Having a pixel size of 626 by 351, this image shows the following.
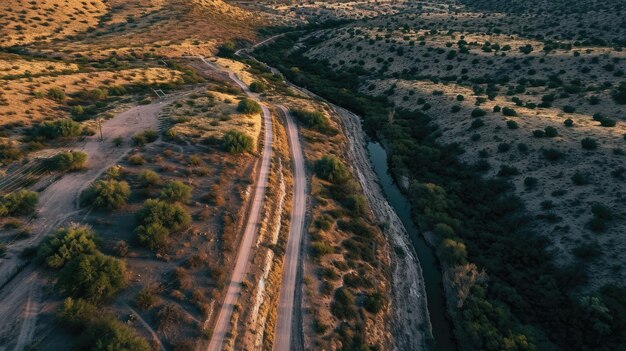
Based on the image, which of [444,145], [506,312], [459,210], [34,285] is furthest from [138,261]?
[444,145]

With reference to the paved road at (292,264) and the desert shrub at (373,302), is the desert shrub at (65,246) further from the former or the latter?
the desert shrub at (373,302)

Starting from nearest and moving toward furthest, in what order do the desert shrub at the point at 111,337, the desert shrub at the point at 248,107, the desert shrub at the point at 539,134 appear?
the desert shrub at the point at 111,337, the desert shrub at the point at 539,134, the desert shrub at the point at 248,107

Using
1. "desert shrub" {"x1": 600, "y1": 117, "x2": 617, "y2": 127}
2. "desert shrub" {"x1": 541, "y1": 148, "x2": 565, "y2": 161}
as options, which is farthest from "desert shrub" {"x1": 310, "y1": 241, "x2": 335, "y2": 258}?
"desert shrub" {"x1": 600, "y1": 117, "x2": 617, "y2": 127}

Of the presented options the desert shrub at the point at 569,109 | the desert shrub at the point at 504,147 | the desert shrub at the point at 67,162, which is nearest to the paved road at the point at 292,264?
the desert shrub at the point at 67,162

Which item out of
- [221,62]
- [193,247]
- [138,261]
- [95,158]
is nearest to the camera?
[138,261]

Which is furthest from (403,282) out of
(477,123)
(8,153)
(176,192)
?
(8,153)

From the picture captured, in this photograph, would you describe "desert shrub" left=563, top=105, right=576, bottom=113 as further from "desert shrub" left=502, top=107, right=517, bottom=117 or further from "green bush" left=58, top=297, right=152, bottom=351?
"green bush" left=58, top=297, right=152, bottom=351

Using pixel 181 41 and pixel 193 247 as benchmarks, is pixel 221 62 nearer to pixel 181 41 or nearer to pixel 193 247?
pixel 181 41
